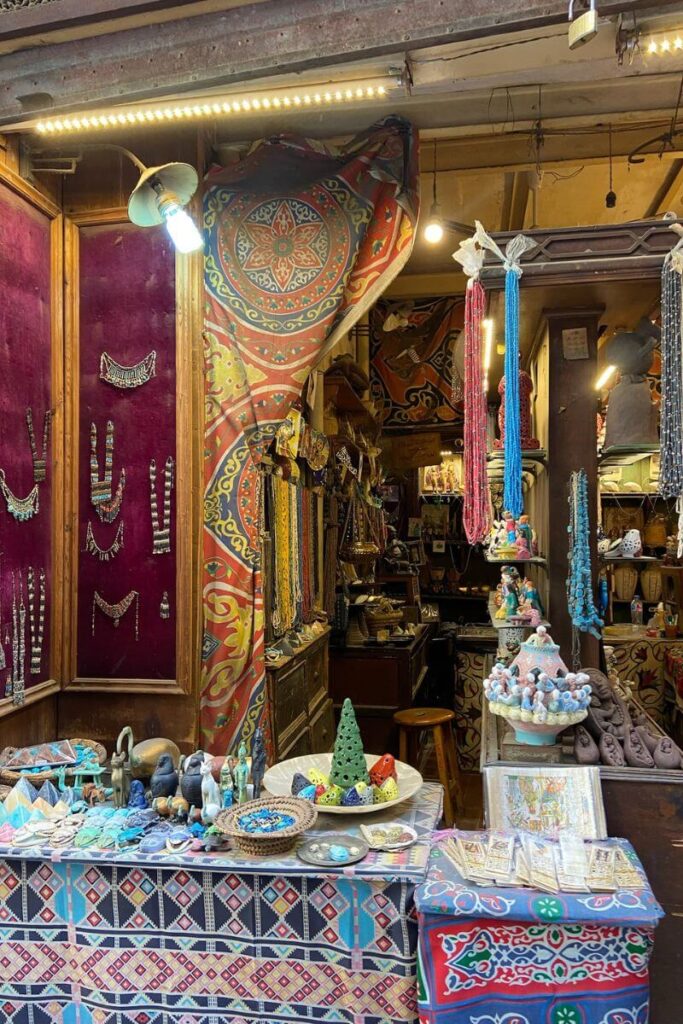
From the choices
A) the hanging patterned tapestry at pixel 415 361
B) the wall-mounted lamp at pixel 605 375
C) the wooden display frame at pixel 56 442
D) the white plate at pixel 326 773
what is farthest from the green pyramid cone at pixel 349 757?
the hanging patterned tapestry at pixel 415 361

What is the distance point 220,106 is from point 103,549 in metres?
2.17

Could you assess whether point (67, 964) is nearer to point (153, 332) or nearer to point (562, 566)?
point (562, 566)

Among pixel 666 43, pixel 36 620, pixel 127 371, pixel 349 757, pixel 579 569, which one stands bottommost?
pixel 349 757

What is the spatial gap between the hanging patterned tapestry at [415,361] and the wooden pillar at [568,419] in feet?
14.6

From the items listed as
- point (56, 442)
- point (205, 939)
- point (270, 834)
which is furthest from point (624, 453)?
point (56, 442)

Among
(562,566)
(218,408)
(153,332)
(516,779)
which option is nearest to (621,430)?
(562,566)

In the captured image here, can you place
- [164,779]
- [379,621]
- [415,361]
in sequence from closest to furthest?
[164,779] < [379,621] < [415,361]

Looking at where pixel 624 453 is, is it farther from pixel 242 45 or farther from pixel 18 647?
pixel 18 647

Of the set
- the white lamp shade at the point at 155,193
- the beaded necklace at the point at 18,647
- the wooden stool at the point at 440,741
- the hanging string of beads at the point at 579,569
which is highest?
the white lamp shade at the point at 155,193

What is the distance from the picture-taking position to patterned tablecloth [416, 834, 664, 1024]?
2.01m

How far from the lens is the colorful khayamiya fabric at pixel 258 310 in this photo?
375cm

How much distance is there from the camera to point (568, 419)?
337 centimetres

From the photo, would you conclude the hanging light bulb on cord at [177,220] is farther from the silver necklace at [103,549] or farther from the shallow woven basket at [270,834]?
the shallow woven basket at [270,834]

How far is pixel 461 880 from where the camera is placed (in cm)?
215
